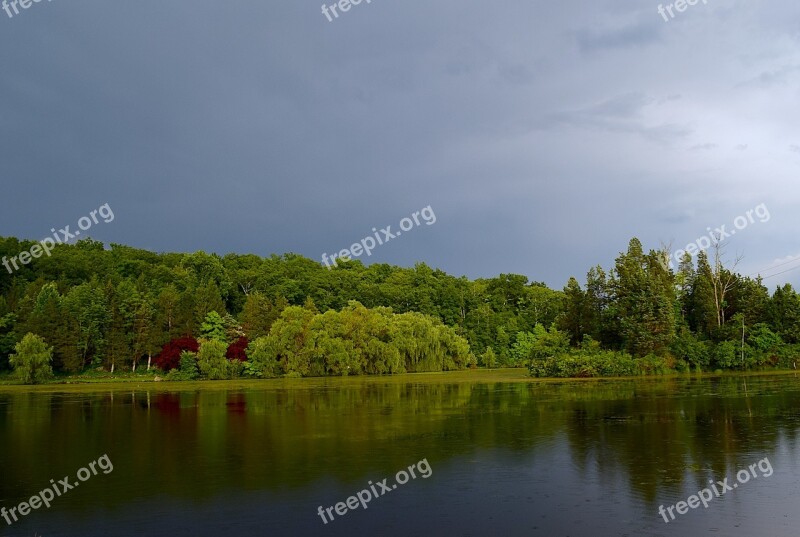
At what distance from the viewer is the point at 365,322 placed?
2566 inches

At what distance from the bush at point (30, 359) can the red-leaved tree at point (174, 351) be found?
1064 cm

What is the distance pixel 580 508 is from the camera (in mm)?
11164

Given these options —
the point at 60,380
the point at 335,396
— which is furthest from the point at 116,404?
the point at 60,380

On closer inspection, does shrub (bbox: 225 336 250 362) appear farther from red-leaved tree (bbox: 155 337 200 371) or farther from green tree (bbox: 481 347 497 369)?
green tree (bbox: 481 347 497 369)

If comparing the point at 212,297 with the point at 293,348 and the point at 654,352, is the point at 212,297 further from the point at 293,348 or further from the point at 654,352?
the point at 654,352

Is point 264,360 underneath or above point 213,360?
underneath

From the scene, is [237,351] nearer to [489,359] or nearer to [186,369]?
[186,369]

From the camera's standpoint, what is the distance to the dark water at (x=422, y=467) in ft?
34.8

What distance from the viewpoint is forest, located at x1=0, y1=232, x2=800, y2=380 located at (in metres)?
51.5

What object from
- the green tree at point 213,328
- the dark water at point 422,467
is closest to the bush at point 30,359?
the green tree at point 213,328

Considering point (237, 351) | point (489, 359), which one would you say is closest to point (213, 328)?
Answer: point (237, 351)

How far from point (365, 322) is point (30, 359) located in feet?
101

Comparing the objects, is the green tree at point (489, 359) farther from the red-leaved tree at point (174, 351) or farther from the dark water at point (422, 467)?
the dark water at point (422, 467)

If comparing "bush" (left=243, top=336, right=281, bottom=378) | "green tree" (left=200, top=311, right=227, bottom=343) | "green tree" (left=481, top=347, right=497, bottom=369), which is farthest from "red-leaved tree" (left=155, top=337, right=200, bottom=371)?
"green tree" (left=481, top=347, right=497, bottom=369)
